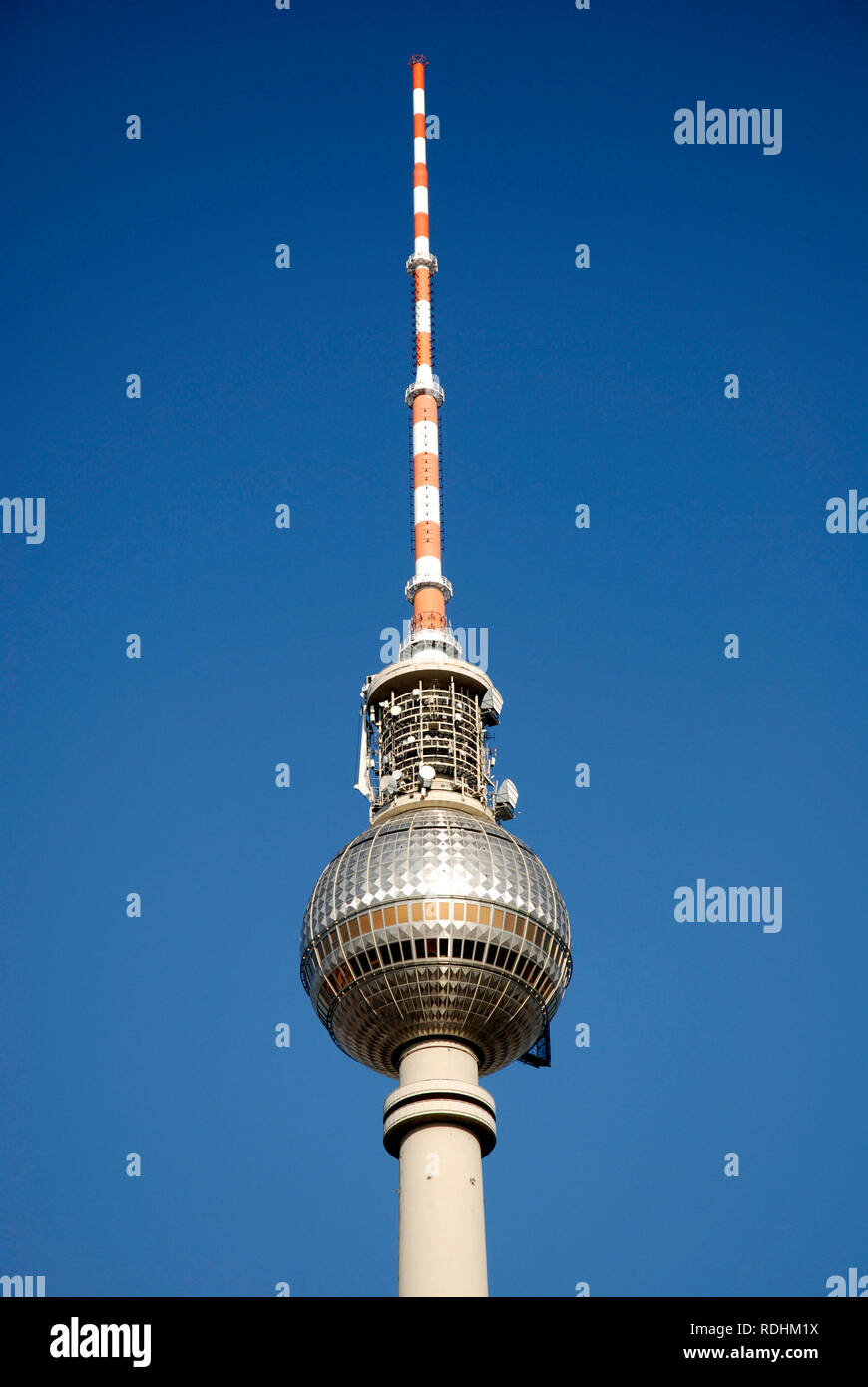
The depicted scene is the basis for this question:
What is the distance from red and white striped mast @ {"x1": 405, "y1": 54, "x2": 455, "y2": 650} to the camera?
12144 cm

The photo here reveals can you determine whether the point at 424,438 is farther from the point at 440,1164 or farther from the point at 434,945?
the point at 440,1164

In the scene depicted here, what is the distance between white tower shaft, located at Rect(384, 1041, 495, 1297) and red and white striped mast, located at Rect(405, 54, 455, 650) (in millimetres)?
30801

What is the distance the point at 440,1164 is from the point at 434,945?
1120 centimetres

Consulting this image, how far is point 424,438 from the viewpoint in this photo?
131 meters

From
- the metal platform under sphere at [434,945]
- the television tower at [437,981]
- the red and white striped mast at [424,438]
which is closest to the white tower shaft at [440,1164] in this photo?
the television tower at [437,981]

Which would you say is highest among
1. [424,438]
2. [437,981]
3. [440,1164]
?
[424,438]

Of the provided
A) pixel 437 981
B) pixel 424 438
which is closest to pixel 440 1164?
pixel 437 981

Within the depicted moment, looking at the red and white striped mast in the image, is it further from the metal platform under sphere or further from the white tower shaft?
the white tower shaft

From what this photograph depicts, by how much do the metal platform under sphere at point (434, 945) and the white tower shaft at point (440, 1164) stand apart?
95.5 inches

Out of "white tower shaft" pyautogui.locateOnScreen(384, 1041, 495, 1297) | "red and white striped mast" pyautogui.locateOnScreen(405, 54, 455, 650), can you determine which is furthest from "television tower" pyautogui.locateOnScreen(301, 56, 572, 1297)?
"red and white striped mast" pyautogui.locateOnScreen(405, 54, 455, 650)

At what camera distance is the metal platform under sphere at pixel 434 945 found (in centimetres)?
9744
